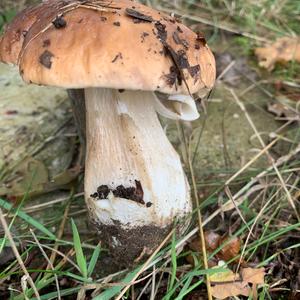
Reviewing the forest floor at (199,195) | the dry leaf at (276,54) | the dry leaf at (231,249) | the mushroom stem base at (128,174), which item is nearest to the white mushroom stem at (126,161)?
the mushroom stem base at (128,174)

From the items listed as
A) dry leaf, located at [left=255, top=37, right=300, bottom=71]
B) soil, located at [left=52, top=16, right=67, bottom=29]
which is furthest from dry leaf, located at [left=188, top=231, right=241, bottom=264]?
dry leaf, located at [left=255, top=37, right=300, bottom=71]

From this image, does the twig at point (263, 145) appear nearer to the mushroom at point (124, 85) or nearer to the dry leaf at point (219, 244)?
the dry leaf at point (219, 244)

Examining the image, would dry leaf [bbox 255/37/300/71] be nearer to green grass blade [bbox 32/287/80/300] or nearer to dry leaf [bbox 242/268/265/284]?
dry leaf [bbox 242/268/265/284]

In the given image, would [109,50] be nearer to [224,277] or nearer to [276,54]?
[224,277]

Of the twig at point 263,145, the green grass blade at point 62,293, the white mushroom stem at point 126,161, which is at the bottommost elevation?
the green grass blade at point 62,293

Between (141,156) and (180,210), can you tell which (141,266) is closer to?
(180,210)

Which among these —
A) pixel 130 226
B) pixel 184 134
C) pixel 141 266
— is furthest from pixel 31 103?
pixel 141 266
